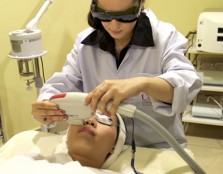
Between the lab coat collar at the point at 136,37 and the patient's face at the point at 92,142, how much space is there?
0.31 meters

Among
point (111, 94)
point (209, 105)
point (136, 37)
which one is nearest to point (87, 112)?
point (111, 94)

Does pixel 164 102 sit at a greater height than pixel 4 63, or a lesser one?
greater

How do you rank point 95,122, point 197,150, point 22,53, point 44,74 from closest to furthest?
point 95,122 → point 22,53 → point 197,150 → point 44,74

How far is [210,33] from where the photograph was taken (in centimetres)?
202

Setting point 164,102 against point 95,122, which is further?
point 95,122

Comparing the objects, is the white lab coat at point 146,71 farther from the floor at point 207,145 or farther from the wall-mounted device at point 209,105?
the wall-mounted device at point 209,105

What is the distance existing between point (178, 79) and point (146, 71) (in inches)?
9.0

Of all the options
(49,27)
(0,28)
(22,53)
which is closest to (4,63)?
(0,28)

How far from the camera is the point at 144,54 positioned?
46.2 inches

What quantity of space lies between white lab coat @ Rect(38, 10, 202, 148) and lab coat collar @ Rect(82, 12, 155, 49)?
21mm

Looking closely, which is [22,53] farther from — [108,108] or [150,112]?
[108,108]

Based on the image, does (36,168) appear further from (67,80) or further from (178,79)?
(178,79)

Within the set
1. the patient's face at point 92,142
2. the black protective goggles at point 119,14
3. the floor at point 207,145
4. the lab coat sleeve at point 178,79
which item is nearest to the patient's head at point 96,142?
the patient's face at point 92,142

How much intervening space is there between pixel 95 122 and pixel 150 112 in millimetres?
222
